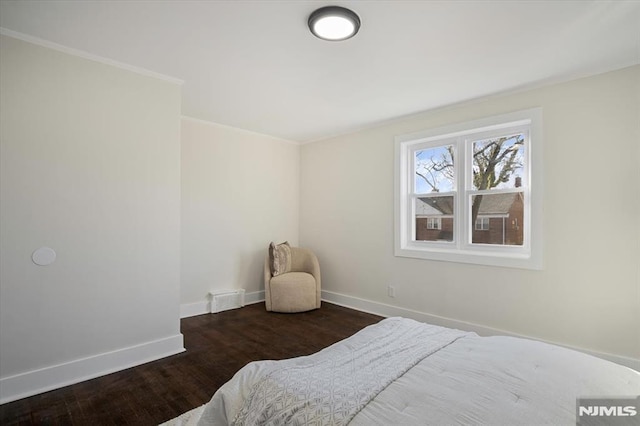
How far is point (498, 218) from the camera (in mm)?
3297

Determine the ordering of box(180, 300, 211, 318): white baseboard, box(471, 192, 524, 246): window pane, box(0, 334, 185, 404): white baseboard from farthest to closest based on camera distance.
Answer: box(180, 300, 211, 318): white baseboard < box(471, 192, 524, 246): window pane < box(0, 334, 185, 404): white baseboard

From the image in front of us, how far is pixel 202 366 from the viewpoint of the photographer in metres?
2.66

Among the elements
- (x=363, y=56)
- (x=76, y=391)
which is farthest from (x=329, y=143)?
(x=76, y=391)

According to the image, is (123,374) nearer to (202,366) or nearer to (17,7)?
(202,366)

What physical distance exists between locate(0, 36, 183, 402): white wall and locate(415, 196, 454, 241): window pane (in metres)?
2.78

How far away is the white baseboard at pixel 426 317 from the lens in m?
2.52

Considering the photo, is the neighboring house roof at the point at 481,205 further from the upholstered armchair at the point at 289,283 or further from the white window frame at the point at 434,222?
the upholstered armchair at the point at 289,283

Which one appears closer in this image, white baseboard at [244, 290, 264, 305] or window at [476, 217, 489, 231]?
window at [476, 217, 489, 231]

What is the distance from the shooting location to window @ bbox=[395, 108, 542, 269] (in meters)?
3.04

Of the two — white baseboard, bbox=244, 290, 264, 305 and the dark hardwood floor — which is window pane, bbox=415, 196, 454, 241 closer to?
the dark hardwood floor

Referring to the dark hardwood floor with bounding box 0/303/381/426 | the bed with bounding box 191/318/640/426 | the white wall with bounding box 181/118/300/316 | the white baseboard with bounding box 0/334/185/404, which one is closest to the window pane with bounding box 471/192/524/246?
the dark hardwood floor with bounding box 0/303/381/426

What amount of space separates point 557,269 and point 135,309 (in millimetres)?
3696

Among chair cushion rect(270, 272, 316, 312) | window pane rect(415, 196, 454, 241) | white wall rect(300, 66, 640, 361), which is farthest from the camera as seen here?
chair cushion rect(270, 272, 316, 312)

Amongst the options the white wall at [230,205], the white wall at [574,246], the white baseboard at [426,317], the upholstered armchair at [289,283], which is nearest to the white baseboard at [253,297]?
the white wall at [230,205]
